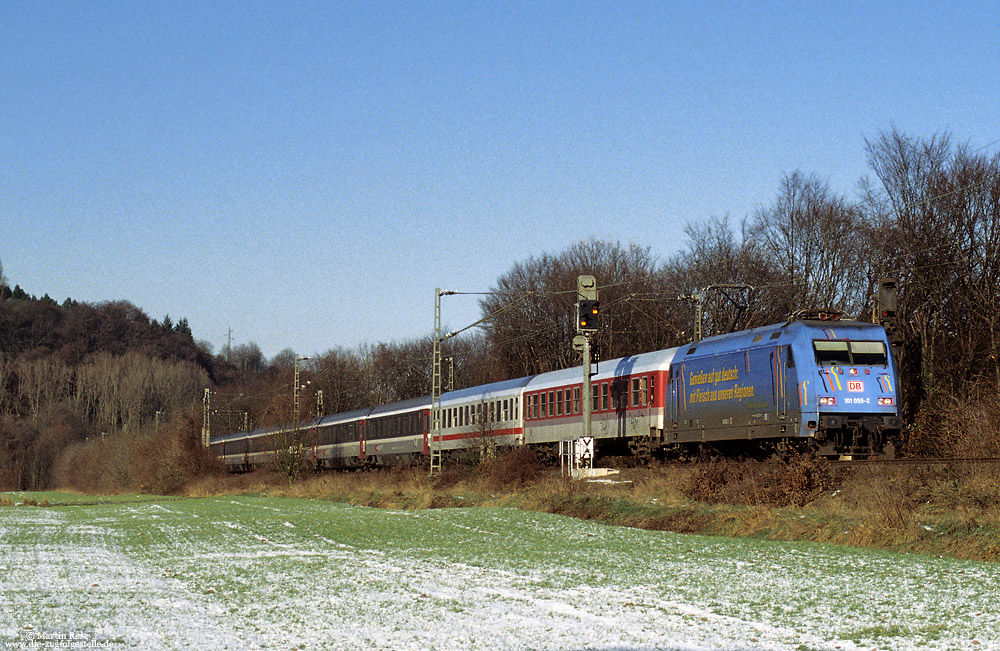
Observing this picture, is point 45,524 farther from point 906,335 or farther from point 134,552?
point 906,335

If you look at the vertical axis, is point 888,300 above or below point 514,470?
above

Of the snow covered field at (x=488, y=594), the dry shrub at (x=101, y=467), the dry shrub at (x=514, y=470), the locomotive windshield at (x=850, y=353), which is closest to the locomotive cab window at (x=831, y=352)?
the locomotive windshield at (x=850, y=353)

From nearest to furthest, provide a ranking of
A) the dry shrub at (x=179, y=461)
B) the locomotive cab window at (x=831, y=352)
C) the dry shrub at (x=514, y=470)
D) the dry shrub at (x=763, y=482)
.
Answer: the dry shrub at (x=763, y=482), the locomotive cab window at (x=831, y=352), the dry shrub at (x=514, y=470), the dry shrub at (x=179, y=461)

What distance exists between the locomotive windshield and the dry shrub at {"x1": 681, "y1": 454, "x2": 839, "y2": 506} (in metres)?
4.04

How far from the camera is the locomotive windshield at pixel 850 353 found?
28484mm

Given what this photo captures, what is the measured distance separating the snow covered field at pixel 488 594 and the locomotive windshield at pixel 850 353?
9725 millimetres

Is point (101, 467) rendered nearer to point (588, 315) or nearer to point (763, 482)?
point (588, 315)

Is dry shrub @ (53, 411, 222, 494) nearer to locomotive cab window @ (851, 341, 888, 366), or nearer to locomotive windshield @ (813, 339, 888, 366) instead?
locomotive windshield @ (813, 339, 888, 366)

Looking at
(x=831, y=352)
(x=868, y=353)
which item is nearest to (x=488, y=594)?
(x=831, y=352)

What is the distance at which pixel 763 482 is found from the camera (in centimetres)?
2411

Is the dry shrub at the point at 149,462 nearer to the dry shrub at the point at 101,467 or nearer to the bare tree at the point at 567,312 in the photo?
the dry shrub at the point at 101,467

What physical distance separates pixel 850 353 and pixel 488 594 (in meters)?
18.2

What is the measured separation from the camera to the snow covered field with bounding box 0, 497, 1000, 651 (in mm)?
10312

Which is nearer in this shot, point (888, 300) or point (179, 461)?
point (888, 300)
